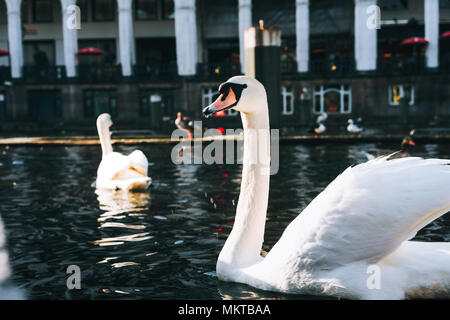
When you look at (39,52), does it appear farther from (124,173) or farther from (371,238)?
(371,238)

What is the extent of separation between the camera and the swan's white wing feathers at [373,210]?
4.04 meters

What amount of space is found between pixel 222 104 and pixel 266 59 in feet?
46.9

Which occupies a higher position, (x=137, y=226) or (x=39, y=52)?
(x=39, y=52)

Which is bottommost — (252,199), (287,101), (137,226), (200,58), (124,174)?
(137,226)

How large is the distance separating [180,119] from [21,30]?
22.4 meters

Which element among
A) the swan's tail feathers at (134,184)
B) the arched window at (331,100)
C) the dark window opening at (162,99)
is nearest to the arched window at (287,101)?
the arched window at (331,100)

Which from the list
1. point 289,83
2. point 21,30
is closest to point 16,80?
point 21,30

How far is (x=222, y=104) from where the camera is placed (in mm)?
4598

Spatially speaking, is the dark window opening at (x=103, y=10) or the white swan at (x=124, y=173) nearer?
the white swan at (x=124, y=173)

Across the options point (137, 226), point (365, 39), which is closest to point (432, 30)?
point (365, 39)

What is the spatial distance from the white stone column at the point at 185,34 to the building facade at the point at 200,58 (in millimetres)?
61

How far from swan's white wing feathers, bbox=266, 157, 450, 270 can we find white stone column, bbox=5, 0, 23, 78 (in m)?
38.5

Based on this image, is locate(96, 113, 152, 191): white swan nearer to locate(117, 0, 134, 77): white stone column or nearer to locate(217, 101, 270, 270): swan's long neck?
locate(217, 101, 270, 270): swan's long neck

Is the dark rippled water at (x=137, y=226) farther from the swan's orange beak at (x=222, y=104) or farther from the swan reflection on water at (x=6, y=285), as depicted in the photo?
the swan's orange beak at (x=222, y=104)
